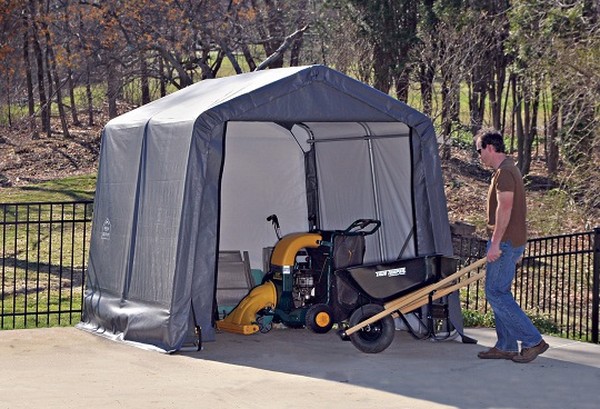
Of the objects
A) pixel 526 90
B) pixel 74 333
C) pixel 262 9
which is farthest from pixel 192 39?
pixel 74 333

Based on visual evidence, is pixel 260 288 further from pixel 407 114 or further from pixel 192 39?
pixel 192 39

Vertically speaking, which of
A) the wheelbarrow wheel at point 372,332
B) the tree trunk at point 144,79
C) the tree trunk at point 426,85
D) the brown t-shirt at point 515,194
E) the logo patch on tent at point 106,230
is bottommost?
the wheelbarrow wheel at point 372,332

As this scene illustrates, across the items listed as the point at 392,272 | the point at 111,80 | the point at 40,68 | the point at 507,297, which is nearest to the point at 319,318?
the point at 392,272

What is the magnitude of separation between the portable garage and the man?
1286 millimetres

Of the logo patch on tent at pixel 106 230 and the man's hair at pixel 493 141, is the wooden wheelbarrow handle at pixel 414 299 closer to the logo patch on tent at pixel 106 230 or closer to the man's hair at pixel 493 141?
A: the man's hair at pixel 493 141

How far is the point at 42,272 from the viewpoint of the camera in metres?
15.9

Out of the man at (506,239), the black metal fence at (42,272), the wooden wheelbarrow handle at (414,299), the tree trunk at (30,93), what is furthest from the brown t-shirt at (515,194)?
the tree trunk at (30,93)

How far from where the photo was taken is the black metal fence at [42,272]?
36.8ft

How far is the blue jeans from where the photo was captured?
27.9 ft

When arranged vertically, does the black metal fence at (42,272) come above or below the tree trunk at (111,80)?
below

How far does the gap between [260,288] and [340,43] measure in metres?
15.2

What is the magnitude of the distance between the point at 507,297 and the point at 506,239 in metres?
0.49

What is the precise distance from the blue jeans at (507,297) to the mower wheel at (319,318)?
1520 mm

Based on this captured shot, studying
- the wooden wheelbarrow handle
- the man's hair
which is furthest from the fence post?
the man's hair
